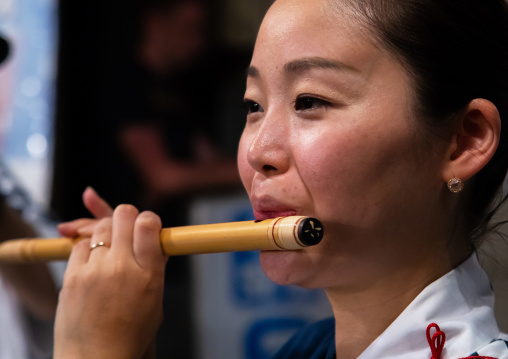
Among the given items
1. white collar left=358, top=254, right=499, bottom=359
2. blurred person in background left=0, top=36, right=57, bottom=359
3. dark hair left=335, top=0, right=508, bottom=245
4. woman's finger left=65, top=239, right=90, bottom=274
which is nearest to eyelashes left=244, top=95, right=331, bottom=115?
dark hair left=335, top=0, right=508, bottom=245

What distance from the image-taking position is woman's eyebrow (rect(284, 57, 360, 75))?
0.81m

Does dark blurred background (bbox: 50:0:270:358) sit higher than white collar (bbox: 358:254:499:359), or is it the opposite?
dark blurred background (bbox: 50:0:270:358)

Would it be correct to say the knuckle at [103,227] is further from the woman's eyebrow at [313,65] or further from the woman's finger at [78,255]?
the woman's eyebrow at [313,65]


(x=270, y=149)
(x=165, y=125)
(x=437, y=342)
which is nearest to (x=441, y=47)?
(x=270, y=149)

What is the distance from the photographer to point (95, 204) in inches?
45.3

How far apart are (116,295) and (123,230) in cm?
10

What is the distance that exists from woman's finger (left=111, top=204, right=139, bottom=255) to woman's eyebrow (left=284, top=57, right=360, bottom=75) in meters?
0.33

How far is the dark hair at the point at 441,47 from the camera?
81cm

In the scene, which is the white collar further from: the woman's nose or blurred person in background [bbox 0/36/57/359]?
blurred person in background [bbox 0/36/57/359]

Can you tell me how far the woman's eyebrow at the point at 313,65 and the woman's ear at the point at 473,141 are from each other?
0.16 meters

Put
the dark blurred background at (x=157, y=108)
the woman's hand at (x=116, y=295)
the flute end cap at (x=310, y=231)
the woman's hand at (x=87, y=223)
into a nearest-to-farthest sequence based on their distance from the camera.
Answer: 1. the flute end cap at (x=310, y=231)
2. the woman's hand at (x=116, y=295)
3. the woman's hand at (x=87, y=223)
4. the dark blurred background at (x=157, y=108)

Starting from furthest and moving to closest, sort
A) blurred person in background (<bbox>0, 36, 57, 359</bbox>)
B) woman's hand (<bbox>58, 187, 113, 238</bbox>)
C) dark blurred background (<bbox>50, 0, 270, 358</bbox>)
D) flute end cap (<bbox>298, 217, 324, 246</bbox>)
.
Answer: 1. dark blurred background (<bbox>50, 0, 270, 358</bbox>)
2. blurred person in background (<bbox>0, 36, 57, 359</bbox>)
3. woman's hand (<bbox>58, 187, 113, 238</bbox>)
4. flute end cap (<bbox>298, 217, 324, 246</bbox>)

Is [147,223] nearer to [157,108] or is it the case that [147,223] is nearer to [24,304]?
[24,304]

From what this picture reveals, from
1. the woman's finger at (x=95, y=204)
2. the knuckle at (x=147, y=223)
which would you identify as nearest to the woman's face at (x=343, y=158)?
the knuckle at (x=147, y=223)
